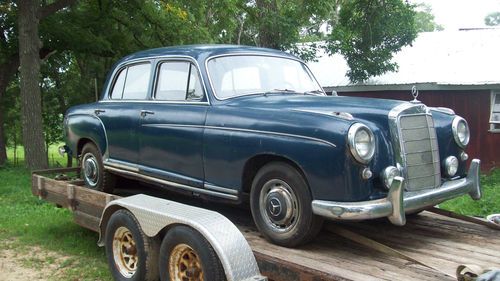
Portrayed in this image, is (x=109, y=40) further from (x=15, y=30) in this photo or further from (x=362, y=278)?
(x=362, y=278)

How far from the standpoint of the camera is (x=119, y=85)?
5984 mm

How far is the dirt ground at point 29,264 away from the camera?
5.52 meters

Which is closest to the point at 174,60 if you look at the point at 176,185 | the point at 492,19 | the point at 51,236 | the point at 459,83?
the point at 176,185

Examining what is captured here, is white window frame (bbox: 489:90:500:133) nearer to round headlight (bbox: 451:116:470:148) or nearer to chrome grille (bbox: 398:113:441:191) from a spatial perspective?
round headlight (bbox: 451:116:470:148)

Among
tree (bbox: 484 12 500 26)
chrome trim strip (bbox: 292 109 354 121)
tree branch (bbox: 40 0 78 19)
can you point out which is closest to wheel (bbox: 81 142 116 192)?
chrome trim strip (bbox: 292 109 354 121)

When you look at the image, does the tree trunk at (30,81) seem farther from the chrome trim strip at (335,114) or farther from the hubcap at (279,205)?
the chrome trim strip at (335,114)

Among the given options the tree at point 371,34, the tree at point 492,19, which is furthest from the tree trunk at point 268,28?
the tree at point 492,19

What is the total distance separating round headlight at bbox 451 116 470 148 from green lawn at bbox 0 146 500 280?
3595mm

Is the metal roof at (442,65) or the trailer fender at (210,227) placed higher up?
the metal roof at (442,65)

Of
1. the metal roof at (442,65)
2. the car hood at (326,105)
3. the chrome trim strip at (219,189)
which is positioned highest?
the metal roof at (442,65)

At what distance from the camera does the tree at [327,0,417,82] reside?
1409 cm

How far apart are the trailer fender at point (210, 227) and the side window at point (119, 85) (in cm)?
170

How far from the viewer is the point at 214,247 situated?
144 inches

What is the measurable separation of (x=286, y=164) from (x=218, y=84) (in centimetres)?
121
